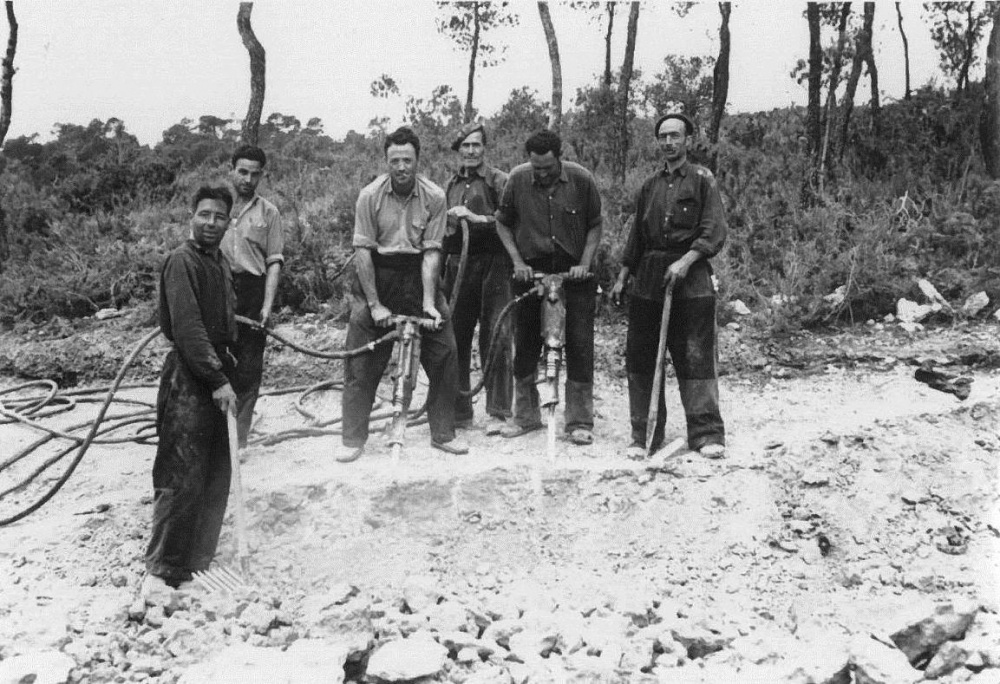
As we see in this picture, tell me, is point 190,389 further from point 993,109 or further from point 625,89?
point 625,89

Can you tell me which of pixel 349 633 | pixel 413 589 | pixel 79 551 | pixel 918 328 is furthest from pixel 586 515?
pixel 918 328

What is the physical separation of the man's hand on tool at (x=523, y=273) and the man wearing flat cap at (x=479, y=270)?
0.34m

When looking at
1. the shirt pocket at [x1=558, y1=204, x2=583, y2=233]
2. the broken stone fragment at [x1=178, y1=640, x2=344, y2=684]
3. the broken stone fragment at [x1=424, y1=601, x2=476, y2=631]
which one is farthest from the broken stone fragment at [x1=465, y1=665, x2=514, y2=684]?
the shirt pocket at [x1=558, y1=204, x2=583, y2=233]

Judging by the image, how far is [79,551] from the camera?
4.03 m

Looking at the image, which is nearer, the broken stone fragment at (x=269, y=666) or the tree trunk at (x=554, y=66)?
the broken stone fragment at (x=269, y=666)

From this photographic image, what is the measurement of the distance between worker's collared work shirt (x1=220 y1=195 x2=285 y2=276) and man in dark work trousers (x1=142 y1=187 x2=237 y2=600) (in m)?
1.00

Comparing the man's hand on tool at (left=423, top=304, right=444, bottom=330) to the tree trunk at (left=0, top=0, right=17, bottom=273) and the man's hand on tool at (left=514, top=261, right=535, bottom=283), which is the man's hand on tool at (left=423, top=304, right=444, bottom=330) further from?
the tree trunk at (left=0, top=0, right=17, bottom=273)

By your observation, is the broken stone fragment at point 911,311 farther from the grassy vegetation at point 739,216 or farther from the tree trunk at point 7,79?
the tree trunk at point 7,79

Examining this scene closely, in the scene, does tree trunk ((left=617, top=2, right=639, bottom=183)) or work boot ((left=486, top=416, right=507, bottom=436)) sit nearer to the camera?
work boot ((left=486, top=416, right=507, bottom=436))

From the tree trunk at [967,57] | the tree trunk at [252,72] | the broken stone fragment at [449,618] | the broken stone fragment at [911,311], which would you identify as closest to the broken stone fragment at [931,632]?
the broken stone fragment at [449,618]

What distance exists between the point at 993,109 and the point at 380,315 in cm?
853

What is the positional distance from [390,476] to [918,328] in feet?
15.0

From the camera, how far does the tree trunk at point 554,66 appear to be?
36.7 feet

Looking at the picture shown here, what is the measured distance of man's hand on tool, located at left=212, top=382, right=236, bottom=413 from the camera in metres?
3.60
